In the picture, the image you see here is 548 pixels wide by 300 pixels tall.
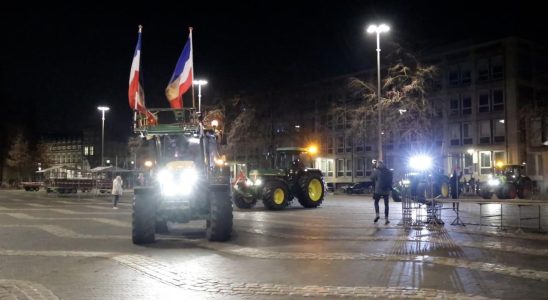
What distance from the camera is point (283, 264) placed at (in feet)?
35.5

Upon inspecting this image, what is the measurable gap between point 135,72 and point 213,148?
361cm

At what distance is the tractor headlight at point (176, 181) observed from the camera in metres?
14.5

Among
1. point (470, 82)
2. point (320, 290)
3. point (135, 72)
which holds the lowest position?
point (320, 290)

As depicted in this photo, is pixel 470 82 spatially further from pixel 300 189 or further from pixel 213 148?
pixel 213 148

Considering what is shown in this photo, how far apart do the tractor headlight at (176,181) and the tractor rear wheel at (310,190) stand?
13.0 metres

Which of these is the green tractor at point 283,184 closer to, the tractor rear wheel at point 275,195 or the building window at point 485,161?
the tractor rear wheel at point 275,195

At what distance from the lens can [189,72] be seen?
59.5ft

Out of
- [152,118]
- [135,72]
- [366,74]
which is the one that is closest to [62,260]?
[152,118]

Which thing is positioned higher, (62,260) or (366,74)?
(366,74)

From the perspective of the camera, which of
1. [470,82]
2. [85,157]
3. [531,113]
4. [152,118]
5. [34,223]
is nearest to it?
[152,118]

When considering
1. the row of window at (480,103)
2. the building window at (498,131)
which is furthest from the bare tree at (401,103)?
the row of window at (480,103)

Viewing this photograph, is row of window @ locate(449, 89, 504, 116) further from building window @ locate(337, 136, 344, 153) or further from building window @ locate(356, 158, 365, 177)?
building window @ locate(337, 136, 344, 153)

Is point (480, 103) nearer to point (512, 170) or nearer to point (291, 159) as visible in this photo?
point (512, 170)

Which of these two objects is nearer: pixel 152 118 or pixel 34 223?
pixel 152 118
